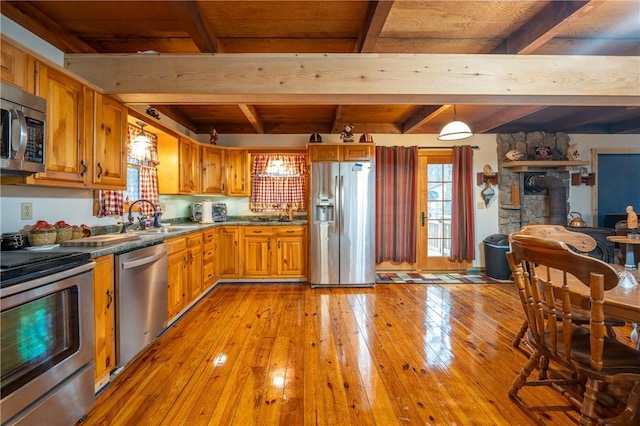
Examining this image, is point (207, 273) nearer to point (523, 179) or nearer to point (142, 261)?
point (142, 261)

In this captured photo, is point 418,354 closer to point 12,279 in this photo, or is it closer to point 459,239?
point 12,279

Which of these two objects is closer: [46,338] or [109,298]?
[46,338]

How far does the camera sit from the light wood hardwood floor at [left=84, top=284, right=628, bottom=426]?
1660 millimetres

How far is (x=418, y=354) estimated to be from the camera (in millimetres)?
2328

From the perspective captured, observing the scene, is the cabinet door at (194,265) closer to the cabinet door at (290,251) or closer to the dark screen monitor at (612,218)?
the cabinet door at (290,251)

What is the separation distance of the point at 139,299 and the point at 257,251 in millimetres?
2197

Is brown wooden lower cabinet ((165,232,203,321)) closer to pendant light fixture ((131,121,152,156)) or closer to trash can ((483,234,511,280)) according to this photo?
pendant light fixture ((131,121,152,156))

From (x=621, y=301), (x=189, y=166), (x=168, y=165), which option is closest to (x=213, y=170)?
(x=189, y=166)

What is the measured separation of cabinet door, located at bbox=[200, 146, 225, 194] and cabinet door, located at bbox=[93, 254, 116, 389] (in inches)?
101

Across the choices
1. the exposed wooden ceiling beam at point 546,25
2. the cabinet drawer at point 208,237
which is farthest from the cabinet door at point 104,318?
the exposed wooden ceiling beam at point 546,25

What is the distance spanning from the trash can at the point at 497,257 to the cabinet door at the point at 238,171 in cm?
405

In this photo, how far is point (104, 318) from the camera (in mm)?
1896

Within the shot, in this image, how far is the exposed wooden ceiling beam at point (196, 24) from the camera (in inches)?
73.5

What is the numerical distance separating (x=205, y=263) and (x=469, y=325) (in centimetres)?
317
